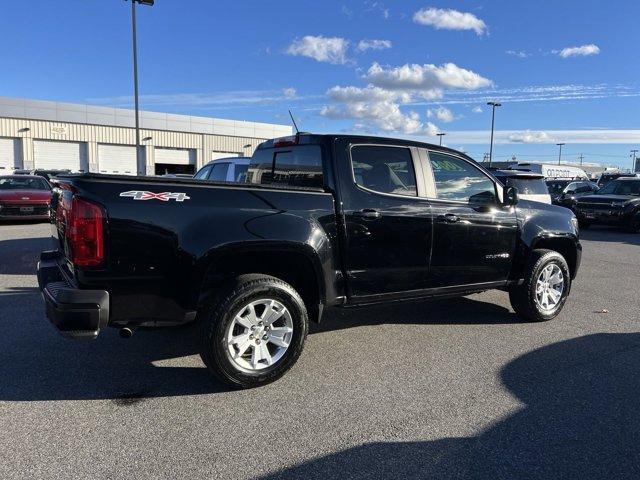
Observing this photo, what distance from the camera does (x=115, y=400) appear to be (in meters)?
3.70

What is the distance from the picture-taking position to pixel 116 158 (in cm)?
4316

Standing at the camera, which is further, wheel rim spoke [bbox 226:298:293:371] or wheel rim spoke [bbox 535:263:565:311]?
wheel rim spoke [bbox 535:263:565:311]

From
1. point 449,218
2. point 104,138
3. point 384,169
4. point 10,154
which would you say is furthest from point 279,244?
point 104,138

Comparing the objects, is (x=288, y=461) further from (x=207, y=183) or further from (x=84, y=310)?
(x=207, y=183)

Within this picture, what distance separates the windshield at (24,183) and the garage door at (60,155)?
2430 centimetres

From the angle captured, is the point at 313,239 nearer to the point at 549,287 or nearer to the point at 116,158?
the point at 549,287

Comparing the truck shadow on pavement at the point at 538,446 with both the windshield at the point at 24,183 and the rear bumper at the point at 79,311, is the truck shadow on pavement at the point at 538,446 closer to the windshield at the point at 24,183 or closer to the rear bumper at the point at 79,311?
the rear bumper at the point at 79,311

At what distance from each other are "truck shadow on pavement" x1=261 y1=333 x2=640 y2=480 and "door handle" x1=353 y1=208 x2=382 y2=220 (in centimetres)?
166

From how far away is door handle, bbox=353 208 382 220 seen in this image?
→ 14.3ft

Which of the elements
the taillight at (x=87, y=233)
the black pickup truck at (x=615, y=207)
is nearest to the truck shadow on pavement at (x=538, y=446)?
the taillight at (x=87, y=233)

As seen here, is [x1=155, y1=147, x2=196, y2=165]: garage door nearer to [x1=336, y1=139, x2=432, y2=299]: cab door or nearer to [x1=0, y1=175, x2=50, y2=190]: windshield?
[x1=0, y1=175, x2=50, y2=190]: windshield

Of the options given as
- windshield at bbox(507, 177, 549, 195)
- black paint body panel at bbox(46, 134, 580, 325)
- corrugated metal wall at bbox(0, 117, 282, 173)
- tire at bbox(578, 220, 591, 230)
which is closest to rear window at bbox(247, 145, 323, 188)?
black paint body panel at bbox(46, 134, 580, 325)

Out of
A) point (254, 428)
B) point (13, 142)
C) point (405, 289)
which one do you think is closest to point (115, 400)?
point (254, 428)

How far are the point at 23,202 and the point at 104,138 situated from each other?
1180 inches
